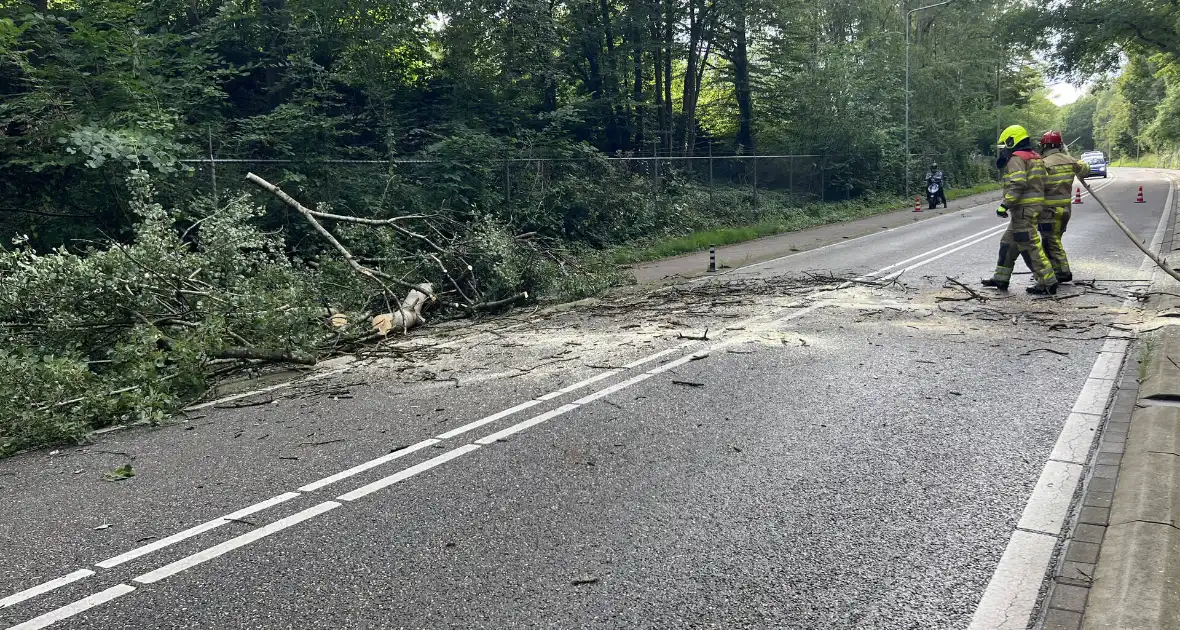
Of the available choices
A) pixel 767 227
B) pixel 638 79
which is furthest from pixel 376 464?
pixel 638 79

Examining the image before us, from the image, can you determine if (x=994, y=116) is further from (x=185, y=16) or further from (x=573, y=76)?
(x=185, y=16)

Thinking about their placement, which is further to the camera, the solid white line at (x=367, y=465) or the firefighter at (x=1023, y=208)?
the firefighter at (x=1023, y=208)

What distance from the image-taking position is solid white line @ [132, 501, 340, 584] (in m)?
3.62

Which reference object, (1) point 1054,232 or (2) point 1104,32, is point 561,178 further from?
(2) point 1104,32

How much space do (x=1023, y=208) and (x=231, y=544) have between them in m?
10.0

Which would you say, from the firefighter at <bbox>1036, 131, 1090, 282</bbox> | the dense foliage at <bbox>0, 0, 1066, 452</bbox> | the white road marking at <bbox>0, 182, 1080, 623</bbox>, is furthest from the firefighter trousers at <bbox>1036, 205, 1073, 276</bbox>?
the dense foliage at <bbox>0, 0, 1066, 452</bbox>

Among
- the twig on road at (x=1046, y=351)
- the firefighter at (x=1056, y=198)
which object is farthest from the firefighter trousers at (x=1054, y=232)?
the twig on road at (x=1046, y=351)

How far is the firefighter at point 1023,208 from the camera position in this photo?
410 inches

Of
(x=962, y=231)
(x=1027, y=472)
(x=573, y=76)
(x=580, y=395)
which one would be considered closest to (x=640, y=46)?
(x=573, y=76)

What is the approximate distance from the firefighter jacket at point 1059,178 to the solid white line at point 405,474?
8.76 metres

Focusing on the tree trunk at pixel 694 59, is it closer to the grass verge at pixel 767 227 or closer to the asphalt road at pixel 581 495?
the grass verge at pixel 767 227

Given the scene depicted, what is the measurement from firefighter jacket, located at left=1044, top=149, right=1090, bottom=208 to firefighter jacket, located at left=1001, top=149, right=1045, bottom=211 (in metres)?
0.11

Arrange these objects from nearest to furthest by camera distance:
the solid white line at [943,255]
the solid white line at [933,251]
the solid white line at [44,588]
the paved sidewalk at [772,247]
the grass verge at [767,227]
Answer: the solid white line at [44,588] < the solid white line at [943,255] < the solid white line at [933,251] < the paved sidewalk at [772,247] < the grass verge at [767,227]

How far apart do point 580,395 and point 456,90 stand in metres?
15.5
